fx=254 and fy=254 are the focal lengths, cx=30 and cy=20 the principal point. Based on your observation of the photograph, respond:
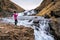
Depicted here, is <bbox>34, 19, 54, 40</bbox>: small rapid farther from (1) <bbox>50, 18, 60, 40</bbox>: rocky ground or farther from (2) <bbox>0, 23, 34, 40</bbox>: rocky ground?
(2) <bbox>0, 23, 34, 40</bbox>: rocky ground

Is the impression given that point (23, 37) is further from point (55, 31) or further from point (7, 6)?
point (7, 6)

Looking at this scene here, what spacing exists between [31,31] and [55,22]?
14.6 m

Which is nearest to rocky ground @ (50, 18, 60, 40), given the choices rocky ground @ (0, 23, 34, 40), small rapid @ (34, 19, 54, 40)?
small rapid @ (34, 19, 54, 40)

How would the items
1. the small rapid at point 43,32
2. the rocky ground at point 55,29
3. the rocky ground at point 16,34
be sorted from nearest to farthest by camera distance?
1. the rocky ground at point 16,34
2. the small rapid at point 43,32
3. the rocky ground at point 55,29

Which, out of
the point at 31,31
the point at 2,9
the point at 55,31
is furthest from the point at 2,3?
the point at 31,31

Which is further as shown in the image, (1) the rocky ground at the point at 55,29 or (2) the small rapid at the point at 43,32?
(1) the rocky ground at the point at 55,29

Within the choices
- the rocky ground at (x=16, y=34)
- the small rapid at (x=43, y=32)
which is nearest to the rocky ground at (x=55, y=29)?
the small rapid at (x=43, y=32)

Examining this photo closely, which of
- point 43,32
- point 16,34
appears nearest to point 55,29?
point 43,32

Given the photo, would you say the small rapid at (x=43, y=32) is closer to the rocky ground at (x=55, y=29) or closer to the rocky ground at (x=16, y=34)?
the rocky ground at (x=55, y=29)

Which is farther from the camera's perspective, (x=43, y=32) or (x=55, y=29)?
(x=43, y=32)

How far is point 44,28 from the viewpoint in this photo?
37.3m

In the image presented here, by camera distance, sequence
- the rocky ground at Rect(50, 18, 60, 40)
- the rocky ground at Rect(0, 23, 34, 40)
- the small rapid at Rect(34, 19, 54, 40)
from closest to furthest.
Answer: the rocky ground at Rect(0, 23, 34, 40) → the small rapid at Rect(34, 19, 54, 40) → the rocky ground at Rect(50, 18, 60, 40)

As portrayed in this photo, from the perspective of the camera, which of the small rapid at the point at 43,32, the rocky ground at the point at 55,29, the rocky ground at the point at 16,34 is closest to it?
the rocky ground at the point at 16,34

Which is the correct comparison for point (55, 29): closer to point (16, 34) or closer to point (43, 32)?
point (43, 32)
